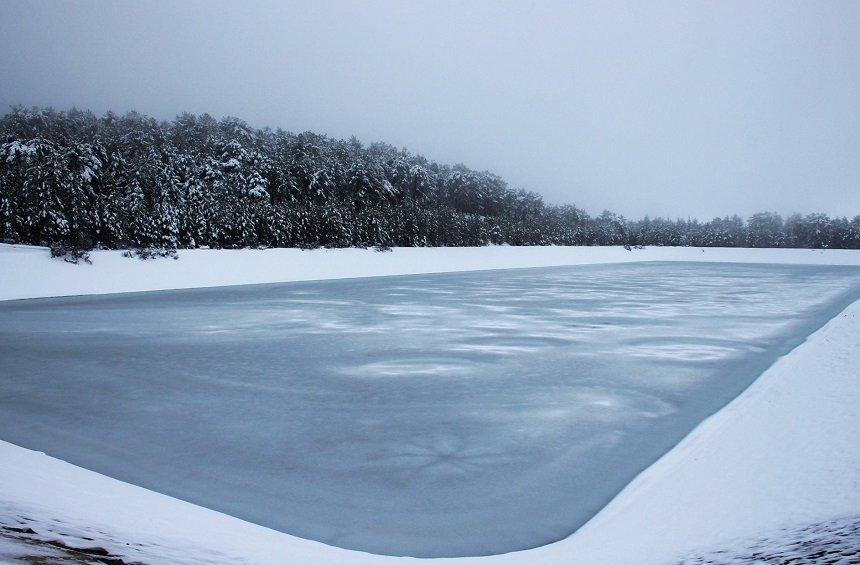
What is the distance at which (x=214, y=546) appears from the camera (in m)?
2.61

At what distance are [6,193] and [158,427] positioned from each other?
53.4ft

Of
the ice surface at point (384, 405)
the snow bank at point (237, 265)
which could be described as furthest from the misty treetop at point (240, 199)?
the ice surface at point (384, 405)

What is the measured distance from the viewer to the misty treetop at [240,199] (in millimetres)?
18547

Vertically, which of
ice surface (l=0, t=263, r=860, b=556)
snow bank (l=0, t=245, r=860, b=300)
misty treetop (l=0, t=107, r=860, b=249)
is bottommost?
ice surface (l=0, t=263, r=860, b=556)

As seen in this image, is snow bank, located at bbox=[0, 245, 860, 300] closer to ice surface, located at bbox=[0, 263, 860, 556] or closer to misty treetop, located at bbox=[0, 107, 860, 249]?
misty treetop, located at bbox=[0, 107, 860, 249]

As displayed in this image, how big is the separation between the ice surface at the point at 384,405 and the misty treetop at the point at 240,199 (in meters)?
8.44

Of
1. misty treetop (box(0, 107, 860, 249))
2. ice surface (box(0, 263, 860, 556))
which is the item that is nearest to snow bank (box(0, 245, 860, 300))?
misty treetop (box(0, 107, 860, 249))

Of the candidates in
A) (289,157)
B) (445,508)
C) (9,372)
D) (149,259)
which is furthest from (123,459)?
(289,157)

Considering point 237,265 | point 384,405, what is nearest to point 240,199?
point 237,265

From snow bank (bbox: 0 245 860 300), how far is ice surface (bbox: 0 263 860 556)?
365cm

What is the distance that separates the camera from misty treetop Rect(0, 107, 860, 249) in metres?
18.5

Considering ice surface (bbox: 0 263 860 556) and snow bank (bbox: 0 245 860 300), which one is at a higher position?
snow bank (bbox: 0 245 860 300)

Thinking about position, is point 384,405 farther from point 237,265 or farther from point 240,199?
point 240,199

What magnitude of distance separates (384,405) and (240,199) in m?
22.4
